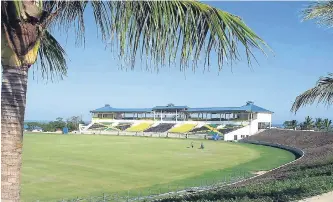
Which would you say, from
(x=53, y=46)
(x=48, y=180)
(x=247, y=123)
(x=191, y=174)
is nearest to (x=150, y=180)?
(x=191, y=174)

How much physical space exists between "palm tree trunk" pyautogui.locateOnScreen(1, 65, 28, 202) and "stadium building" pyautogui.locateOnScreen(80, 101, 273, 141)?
59.0 m

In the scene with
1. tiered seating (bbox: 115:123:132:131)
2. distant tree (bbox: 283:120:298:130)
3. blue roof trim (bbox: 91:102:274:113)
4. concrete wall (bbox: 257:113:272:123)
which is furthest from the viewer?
tiered seating (bbox: 115:123:132:131)

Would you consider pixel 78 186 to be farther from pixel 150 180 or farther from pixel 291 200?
pixel 291 200

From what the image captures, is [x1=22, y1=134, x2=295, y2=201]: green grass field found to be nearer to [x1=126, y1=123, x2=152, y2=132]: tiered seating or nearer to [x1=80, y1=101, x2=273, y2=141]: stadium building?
[x1=80, y1=101, x2=273, y2=141]: stadium building

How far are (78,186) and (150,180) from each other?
429 centimetres

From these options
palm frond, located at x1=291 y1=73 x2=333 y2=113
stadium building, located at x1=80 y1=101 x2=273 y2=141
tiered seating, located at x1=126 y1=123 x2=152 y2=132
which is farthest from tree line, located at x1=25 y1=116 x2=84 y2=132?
palm frond, located at x1=291 y1=73 x2=333 y2=113

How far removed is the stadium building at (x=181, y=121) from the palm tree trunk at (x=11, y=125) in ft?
193

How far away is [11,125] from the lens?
3.27 m

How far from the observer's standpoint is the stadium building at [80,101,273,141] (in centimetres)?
6619

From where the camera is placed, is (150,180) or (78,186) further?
(150,180)

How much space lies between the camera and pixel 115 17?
324cm

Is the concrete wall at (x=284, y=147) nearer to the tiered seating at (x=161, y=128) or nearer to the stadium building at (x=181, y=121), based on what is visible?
the stadium building at (x=181, y=121)

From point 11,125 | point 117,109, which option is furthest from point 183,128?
point 11,125

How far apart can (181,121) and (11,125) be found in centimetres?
7520
